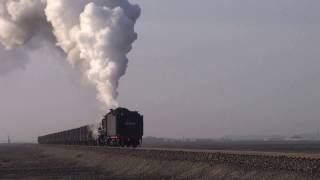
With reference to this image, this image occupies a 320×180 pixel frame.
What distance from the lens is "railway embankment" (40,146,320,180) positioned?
2617 centimetres

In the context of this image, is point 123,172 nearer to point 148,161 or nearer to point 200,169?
point 148,161

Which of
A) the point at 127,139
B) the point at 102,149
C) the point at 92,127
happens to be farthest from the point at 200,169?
the point at 92,127

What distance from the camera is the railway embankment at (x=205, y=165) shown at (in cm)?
2617

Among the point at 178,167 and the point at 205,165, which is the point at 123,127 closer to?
the point at 178,167

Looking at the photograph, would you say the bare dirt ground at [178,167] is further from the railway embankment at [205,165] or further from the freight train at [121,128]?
the freight train at [121,128]

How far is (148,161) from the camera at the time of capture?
4016 centimetres

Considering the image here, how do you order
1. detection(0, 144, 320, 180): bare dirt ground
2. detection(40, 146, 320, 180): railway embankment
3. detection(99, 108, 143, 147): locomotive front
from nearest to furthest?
detection(40, 146, 320, 180): railway embankment → detection(0, 144, 320, 180): bare dirt ground → detection(99, 108, 143, 147): locomotive front

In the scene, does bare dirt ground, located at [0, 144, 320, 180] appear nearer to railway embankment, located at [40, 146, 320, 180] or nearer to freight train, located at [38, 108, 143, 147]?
railway embankment, located at [40, 146, 320, 180]

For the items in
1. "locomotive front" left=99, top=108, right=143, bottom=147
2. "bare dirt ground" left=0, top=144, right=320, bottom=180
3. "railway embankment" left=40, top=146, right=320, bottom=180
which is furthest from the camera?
"locomotive front" left=99, top=108, right=143, bottom=147

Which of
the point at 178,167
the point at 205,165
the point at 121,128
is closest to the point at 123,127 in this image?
the point at 121,128

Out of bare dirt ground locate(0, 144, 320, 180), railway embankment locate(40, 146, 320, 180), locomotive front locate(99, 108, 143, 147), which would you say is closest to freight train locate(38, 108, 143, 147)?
locomotive front locate(99, 108, 143, 147)

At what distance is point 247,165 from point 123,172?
44.4ft

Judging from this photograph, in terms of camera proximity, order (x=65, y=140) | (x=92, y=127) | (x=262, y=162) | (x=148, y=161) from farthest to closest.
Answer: (x=65, y=140), (x=92, y=127), (x=148, y=161), (x=262, y=162)

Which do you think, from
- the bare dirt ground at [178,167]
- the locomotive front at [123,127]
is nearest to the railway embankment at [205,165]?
the bare dirt ground at [178,167]
